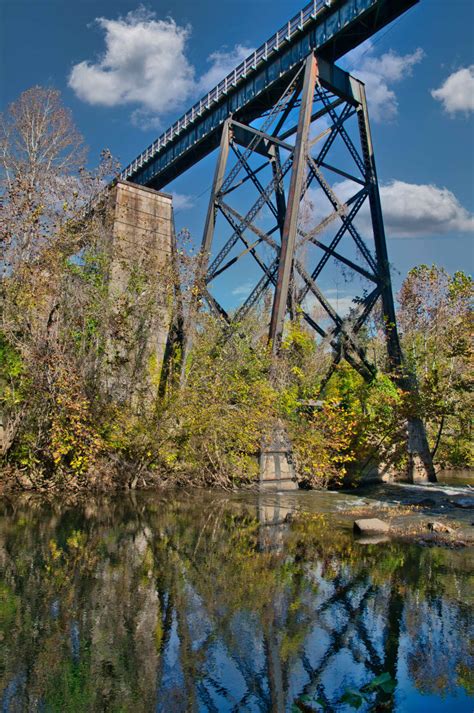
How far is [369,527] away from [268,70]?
12.1m

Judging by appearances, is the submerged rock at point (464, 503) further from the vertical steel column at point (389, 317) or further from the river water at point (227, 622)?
the vertical steel column at point (389, 317)

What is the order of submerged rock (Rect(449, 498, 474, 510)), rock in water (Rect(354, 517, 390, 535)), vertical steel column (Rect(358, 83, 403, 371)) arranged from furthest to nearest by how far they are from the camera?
vertical steel column (Rect(358, 83, 403, 371)) → submerged rock (Rect(449, 498, 474, 510)) → rock in water (Rect(354, 517, 390, 535))

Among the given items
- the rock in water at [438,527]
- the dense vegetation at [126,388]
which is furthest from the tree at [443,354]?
the rock in water at [438,527]

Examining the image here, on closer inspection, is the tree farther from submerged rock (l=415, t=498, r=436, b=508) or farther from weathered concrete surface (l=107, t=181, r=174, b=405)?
weathered concrete surface (l=107, t=181, r=174, b=405)

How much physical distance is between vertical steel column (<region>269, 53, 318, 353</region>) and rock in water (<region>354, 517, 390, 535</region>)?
16.6 feet

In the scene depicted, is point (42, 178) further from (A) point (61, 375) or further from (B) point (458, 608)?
(B) point (458, 608)

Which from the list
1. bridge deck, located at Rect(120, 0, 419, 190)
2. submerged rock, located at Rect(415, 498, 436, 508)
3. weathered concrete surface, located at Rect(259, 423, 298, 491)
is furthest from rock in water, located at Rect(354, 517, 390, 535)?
bridge deck, located at Rect(120, 0, 419, 190)

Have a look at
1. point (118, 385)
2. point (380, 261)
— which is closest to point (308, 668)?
point (118, 385)

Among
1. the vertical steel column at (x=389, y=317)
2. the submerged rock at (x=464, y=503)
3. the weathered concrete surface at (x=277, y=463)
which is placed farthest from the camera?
the vertical steel column at (x=389, y=317)

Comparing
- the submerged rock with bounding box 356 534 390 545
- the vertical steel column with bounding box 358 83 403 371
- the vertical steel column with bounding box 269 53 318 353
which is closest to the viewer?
the submerged rock with bounding box 356 534 390 545

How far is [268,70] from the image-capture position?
13703 mm

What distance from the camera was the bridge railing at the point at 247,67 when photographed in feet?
40.4

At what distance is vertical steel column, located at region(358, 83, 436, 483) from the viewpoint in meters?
12.1

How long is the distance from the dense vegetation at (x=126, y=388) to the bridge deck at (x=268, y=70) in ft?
17.5
